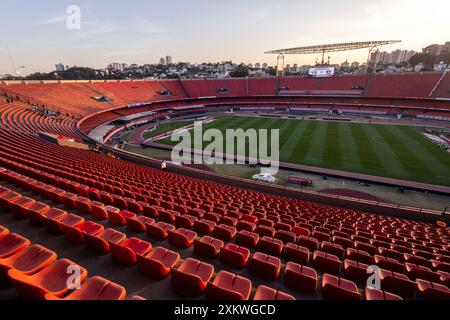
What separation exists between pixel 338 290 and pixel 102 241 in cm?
524

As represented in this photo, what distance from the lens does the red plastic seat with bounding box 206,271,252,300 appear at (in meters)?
3.84

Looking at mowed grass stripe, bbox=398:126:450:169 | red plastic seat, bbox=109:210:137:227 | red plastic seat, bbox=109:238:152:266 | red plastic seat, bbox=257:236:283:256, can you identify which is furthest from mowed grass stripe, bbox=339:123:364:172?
red plastic seat, bbox=109:238:152:266

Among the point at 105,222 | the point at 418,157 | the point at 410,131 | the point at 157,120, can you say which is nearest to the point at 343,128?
the point at 410,131

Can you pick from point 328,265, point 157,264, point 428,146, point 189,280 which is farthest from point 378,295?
point 428,146

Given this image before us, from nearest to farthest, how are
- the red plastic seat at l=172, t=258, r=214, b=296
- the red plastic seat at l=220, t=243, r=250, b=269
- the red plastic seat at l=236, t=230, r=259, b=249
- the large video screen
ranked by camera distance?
the red plastic seat at l=172, t=258, r=214, b=296 < the red plastic seat at l=220, t=243, r=250, b=269 < the red plastic seat at l=236, t=230, r=259, b=249 < the large video screen

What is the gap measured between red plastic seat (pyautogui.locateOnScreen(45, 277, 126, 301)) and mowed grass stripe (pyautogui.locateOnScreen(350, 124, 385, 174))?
27.8 meters

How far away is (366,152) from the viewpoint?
3038cm

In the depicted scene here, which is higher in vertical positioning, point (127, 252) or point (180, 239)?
point (127, 252)

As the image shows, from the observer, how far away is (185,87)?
3012 inches

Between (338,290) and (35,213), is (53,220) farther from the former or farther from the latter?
(338,290)

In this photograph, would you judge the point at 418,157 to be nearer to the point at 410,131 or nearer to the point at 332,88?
the point at 410,131

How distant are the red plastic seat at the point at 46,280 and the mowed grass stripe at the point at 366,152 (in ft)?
92.5

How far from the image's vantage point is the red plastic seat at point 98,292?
3.44 meters

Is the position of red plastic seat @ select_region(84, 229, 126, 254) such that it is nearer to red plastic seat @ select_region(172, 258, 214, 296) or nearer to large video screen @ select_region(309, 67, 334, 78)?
red plastic seat @ select_region(172, 258, 214, 296)
